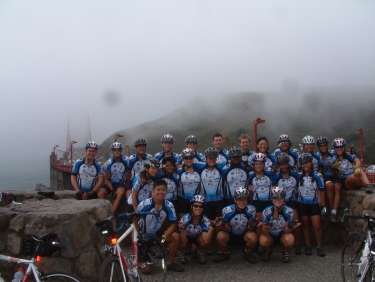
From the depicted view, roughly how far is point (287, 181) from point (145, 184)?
9.84 ft

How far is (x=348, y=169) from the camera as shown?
7734 millimetres

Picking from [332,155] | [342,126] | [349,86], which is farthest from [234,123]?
[332,155]

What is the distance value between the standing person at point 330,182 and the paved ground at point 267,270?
42.3 inches

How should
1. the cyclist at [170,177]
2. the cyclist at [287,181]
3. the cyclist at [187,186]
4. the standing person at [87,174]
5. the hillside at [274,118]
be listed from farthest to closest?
the hillside at [274,118] → the standing person at [87,174] → the cyclist at [287,181] → the cyclist at [187,186] → the cyclist at [170,177]

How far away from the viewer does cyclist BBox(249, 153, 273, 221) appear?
690 centimetres

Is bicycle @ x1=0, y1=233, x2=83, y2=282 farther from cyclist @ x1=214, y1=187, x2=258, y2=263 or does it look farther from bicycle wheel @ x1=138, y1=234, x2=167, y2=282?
cyclist @ x1=214, y1=187, x2=258, y2=263

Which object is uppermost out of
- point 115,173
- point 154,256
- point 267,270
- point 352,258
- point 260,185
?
point 115,173

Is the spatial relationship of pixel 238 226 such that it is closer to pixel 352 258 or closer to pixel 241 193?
pixel 241 193

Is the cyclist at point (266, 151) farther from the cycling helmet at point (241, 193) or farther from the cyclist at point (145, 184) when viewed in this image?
the cyclist at point (145, 184)

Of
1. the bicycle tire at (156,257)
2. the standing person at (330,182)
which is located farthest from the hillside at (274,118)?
the bicycle tire at (156,257)

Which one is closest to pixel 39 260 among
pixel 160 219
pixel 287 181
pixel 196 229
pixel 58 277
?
pixel 58 277

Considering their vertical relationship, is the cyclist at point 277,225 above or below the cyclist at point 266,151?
below

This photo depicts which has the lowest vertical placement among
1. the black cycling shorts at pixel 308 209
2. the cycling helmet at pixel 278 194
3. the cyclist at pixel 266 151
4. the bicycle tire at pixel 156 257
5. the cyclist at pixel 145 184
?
the bicycle tire at pixel 156 257

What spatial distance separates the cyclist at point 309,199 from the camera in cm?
699
